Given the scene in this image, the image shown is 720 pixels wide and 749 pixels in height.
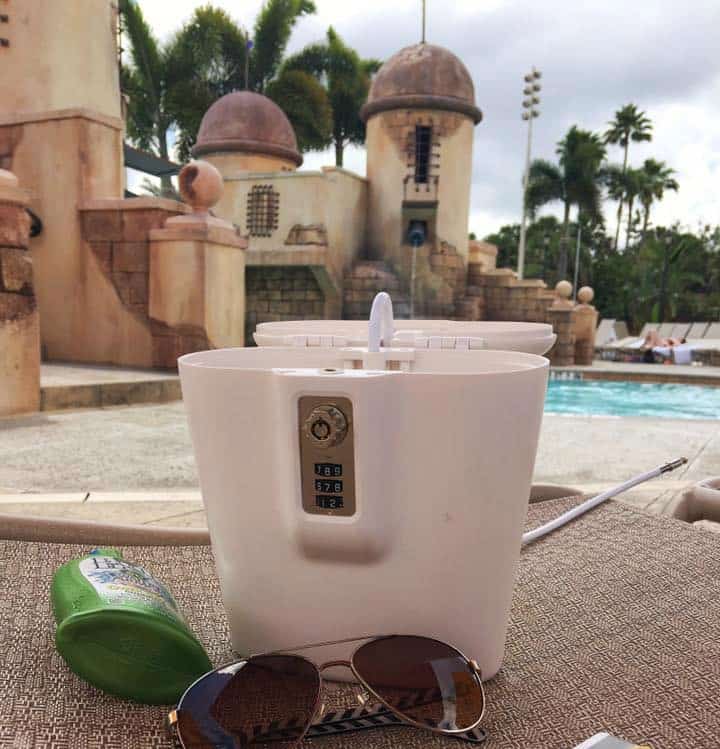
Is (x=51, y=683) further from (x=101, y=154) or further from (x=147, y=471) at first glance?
(x=101, y=154)

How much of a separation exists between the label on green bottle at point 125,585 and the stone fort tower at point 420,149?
11.8 meters

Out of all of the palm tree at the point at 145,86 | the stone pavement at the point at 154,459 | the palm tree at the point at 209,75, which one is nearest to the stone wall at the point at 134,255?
the stone pavement at the point at 154,459

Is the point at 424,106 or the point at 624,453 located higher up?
the point at 424,106

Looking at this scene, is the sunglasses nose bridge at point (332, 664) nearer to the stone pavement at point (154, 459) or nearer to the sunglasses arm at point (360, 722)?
the sunglasses arm at point (360, 722)

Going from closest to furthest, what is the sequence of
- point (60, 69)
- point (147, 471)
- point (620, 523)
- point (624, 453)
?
point (620, 523) < point (147, 471) < point (624, 453) < point (60, 69)

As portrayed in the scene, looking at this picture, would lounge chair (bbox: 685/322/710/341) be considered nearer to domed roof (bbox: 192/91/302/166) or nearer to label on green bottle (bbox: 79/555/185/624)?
domed roof (bbox: 192/91/302/166)

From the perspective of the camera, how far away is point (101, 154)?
5.27m

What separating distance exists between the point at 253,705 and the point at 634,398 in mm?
8361

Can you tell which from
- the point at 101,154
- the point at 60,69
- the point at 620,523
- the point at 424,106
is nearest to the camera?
the point at 620,523

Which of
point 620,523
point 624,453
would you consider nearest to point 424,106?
point 624,453

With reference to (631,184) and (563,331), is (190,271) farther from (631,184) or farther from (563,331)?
(631,184)

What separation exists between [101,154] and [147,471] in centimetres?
387

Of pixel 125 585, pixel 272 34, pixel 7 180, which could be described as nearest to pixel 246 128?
pixel 272 34

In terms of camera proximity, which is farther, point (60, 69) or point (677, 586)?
point (60, 69)
